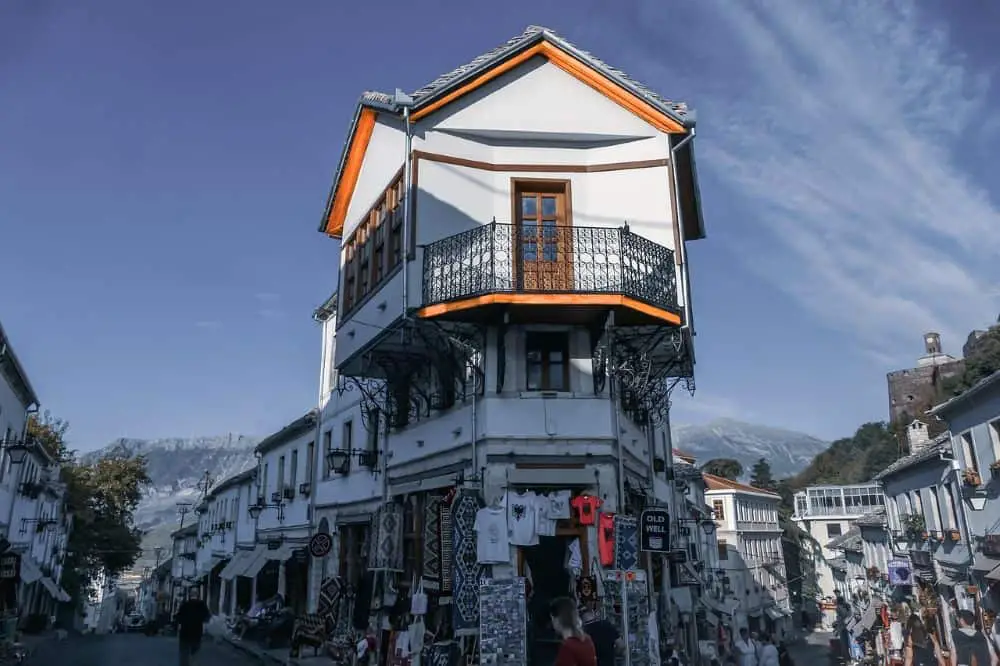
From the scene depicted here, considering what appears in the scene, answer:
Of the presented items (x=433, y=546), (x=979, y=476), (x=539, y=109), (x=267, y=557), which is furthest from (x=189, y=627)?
(x=979, y=476)

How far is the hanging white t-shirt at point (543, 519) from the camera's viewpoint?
1244cm

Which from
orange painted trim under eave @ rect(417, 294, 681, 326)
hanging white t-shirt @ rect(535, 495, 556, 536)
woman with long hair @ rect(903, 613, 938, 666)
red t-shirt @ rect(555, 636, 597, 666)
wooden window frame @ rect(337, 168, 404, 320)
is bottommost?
woman with long hair @ rect(903, 613, 938, 666)

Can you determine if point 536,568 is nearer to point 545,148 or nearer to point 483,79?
point 545,148

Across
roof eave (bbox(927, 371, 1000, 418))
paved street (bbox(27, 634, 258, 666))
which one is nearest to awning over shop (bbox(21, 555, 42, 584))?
paved street (bbox(27, 634, 258, 666))

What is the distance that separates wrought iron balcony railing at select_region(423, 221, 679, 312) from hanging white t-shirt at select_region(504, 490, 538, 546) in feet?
11.7

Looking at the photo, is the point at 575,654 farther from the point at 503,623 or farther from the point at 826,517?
the point at 826,517

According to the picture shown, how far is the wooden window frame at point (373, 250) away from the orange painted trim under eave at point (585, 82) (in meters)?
2.16

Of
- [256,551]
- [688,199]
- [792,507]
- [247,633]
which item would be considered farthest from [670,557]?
[792,507]

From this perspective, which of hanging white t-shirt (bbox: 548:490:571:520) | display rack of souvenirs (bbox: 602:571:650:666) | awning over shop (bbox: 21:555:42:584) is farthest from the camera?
awning over shop (bbox: 21:555:42:584)

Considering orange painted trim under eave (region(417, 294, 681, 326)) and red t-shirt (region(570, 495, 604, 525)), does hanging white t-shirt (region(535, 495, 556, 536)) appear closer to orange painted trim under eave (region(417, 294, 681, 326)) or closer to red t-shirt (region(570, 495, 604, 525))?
red t-shirt (region(570, 495, 604, 525))

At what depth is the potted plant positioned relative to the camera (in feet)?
71.0

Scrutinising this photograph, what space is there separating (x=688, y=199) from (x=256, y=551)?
857 inches

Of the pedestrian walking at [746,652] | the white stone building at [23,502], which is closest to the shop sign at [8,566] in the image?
the white stone building at [23,502]

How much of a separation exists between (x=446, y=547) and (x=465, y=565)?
832 millimetres
